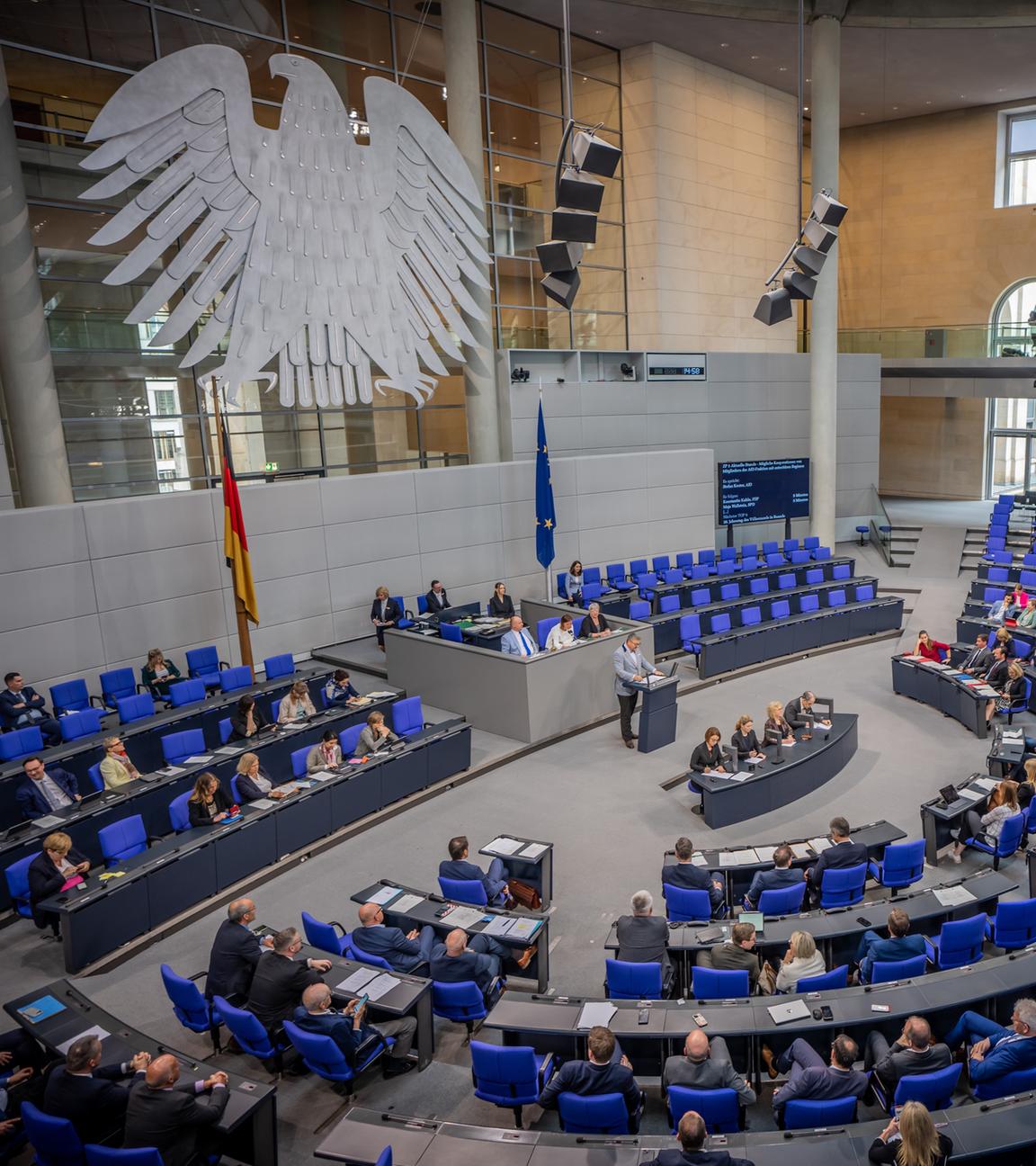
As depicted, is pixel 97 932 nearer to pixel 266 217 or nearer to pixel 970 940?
pixel 970 940

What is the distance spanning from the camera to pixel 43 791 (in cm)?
845

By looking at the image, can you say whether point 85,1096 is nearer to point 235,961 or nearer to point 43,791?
point 235,961

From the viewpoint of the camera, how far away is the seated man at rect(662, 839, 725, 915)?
23.5 feet

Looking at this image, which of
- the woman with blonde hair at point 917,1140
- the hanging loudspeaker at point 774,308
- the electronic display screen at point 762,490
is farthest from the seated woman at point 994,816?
the electronic display screen at point 762,490

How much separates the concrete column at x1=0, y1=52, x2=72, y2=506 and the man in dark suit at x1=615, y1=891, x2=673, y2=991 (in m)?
9.66

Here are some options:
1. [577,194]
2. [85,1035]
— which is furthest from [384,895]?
[577,194]

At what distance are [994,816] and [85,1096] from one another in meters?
7.21

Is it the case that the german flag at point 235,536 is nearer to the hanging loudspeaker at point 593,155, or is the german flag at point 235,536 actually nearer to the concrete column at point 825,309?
the hanging loudspeaker at point 593,155

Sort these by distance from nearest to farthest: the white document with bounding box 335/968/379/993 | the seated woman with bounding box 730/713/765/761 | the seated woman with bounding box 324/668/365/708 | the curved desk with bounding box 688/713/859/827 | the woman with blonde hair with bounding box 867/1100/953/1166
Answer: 1. the woman with blonde hair with bounding box 867/1100/953/1166
2. the white document with bounding box 335/968/379/993
3. the curved desk with bounding box 688/713/859/827
4. the seated woman with bounding box 730/713/765/761
5. the seated woman with bounding box 324/668/365/708

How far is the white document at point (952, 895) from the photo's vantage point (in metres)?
6.75

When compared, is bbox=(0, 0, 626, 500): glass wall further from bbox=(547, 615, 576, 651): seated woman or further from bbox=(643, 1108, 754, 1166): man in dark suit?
bbox=(643, 1108, 754, 1166): man in dark suit

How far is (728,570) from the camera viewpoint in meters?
17.9

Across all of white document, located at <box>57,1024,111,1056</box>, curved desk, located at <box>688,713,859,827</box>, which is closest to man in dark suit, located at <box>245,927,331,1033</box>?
white document, located at <box>57,1024,111,1056</box>

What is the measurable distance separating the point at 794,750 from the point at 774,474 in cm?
1201
